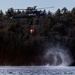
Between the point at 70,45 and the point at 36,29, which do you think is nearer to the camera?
the point at 70,45

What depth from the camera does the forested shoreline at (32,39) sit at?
140m

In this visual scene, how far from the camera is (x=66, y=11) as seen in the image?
181 meters

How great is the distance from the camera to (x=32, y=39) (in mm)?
143125

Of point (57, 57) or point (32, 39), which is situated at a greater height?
point (32, 39)

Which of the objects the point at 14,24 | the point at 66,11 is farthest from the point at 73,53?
the point at 66,11

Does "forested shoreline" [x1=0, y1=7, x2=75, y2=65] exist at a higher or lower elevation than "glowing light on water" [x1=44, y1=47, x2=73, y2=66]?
higher

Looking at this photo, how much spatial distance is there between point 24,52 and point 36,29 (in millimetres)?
10779

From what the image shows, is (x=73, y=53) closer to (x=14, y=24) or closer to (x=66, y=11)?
(x=14, y=24)

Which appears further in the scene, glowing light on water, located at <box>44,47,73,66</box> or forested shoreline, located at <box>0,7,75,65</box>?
forested shoreline, located at <box>0,7,75,65</box>

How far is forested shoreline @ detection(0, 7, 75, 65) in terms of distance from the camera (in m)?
140

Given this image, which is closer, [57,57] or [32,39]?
[57,57]

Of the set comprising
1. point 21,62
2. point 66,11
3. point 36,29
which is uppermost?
point 66,11

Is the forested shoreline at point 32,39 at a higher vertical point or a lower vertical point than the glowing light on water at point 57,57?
higher

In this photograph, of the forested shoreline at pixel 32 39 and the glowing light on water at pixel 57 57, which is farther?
the forested shoreline at pixel 32 39
